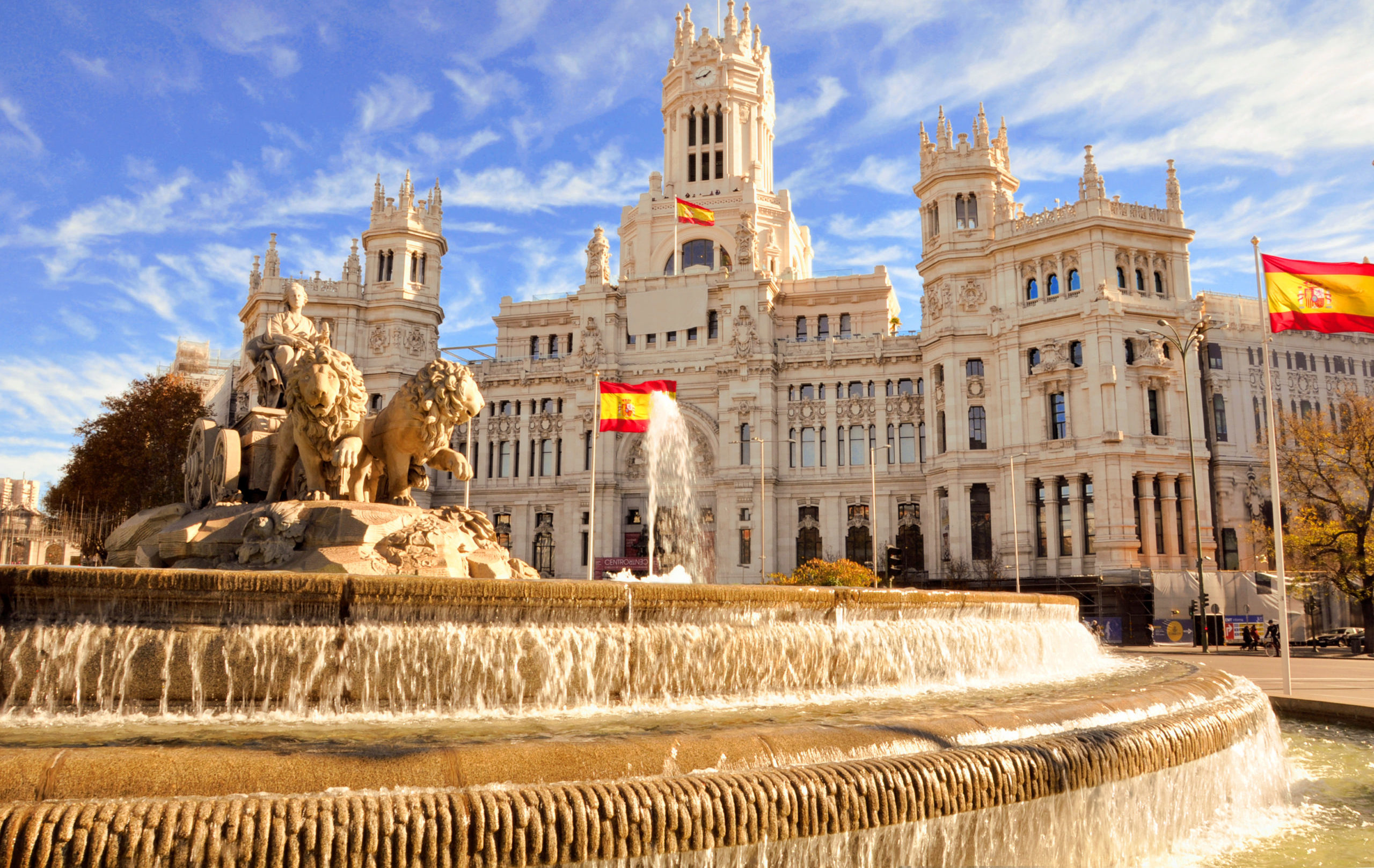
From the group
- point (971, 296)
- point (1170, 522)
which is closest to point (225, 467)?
point (1170, 522)

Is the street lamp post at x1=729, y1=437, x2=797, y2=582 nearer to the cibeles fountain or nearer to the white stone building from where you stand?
the white stone building

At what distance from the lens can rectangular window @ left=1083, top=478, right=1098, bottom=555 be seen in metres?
Answer: 50.4

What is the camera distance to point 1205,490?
51.9 metres

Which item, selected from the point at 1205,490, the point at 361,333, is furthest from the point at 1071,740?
the point at 361,333

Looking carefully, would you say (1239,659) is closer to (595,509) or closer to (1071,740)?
(1071,740)

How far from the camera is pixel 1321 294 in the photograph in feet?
58.7

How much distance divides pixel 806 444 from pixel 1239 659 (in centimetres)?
3702

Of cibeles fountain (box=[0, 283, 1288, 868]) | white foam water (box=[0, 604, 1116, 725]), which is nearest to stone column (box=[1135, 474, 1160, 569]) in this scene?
cibeles fountain (box=[0, 283, 1288, 868])

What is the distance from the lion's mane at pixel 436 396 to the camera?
10938 mm

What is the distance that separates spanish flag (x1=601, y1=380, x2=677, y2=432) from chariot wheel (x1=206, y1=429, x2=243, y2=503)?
27.3 meters

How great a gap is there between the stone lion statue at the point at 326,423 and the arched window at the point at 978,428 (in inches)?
1931

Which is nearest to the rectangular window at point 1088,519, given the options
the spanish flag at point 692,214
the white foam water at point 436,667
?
the spanish flag at point 692,214

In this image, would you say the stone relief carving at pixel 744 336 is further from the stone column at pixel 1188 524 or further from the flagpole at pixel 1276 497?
the flagpole at pixel 1276 497

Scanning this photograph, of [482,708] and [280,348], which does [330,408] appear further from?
[482,708]
